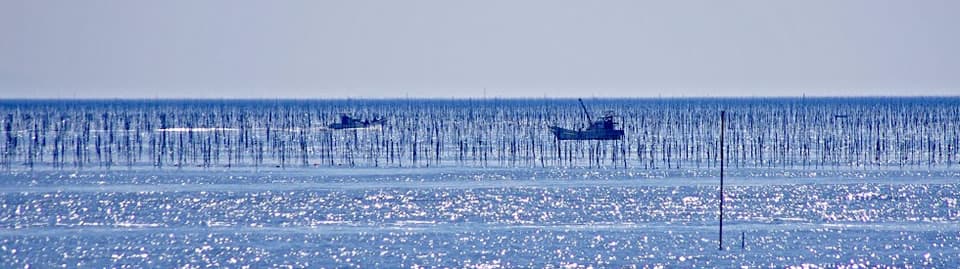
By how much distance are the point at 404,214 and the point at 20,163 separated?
29227 mm

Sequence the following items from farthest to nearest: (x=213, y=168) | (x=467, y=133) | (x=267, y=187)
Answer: (x=467, y=133) < (x=213, y=168) < (x=267, y=187)

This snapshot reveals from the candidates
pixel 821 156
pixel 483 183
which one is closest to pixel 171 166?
pixel 483 183

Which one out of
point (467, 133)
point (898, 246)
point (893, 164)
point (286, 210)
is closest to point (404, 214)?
point (286, 210)

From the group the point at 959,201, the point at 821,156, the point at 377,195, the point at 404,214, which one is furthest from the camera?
the point at 821,156

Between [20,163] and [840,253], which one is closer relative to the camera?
[840,253]

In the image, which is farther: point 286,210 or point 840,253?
point 286,210

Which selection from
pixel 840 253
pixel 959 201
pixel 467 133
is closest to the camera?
pixel 840 253

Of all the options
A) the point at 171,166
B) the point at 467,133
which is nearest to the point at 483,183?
the point at 171,166

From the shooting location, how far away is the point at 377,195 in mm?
48469

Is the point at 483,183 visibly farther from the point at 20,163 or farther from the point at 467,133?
the point at 467,133

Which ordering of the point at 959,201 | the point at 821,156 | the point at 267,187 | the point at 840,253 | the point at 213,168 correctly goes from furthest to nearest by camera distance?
the point at 821,156
the point at 213,168
the point at 267,187
the point at 959,201
the point at 840,253

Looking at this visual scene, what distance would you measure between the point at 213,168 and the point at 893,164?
30303 millimetres

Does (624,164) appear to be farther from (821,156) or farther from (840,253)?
(840,253)

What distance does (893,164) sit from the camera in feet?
206
